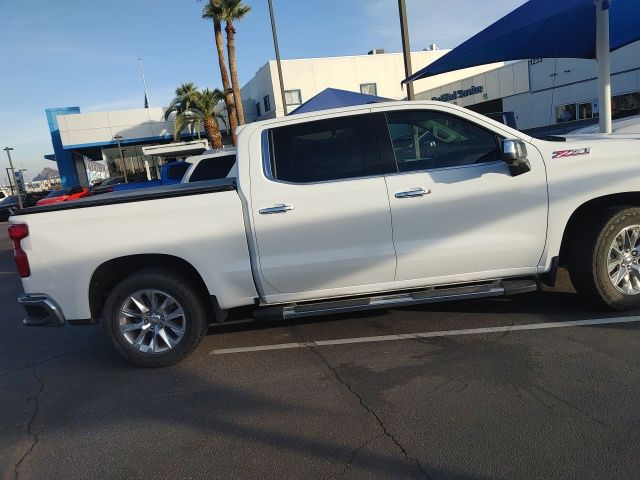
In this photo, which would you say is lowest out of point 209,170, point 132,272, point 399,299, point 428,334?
point 428,334

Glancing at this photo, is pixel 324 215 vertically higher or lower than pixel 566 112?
lower

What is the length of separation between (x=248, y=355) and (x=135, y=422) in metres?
Result: 1.25

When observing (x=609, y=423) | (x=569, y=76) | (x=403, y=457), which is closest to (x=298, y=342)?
(x=403, y=457)

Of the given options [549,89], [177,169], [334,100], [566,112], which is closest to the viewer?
[177,169]

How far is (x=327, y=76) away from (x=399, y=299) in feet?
113

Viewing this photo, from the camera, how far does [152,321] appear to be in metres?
4.55

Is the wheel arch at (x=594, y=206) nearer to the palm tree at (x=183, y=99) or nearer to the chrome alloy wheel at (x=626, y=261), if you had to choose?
the chrome alloy wheel at (x=626, y=261)

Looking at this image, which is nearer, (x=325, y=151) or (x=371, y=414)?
(x=371, y=414)

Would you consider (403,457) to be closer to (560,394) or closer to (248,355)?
(560,394)

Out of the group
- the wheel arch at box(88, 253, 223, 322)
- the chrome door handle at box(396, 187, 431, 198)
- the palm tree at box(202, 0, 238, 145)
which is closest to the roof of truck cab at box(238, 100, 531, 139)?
the chrome door handle at box(396, 187, 431, 198)

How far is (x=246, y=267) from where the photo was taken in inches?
173

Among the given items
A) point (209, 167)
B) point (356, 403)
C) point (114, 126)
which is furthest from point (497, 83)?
point (356, 403)

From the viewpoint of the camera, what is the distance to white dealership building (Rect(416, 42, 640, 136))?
856 inches

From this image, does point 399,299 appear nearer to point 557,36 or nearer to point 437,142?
point 437,142
